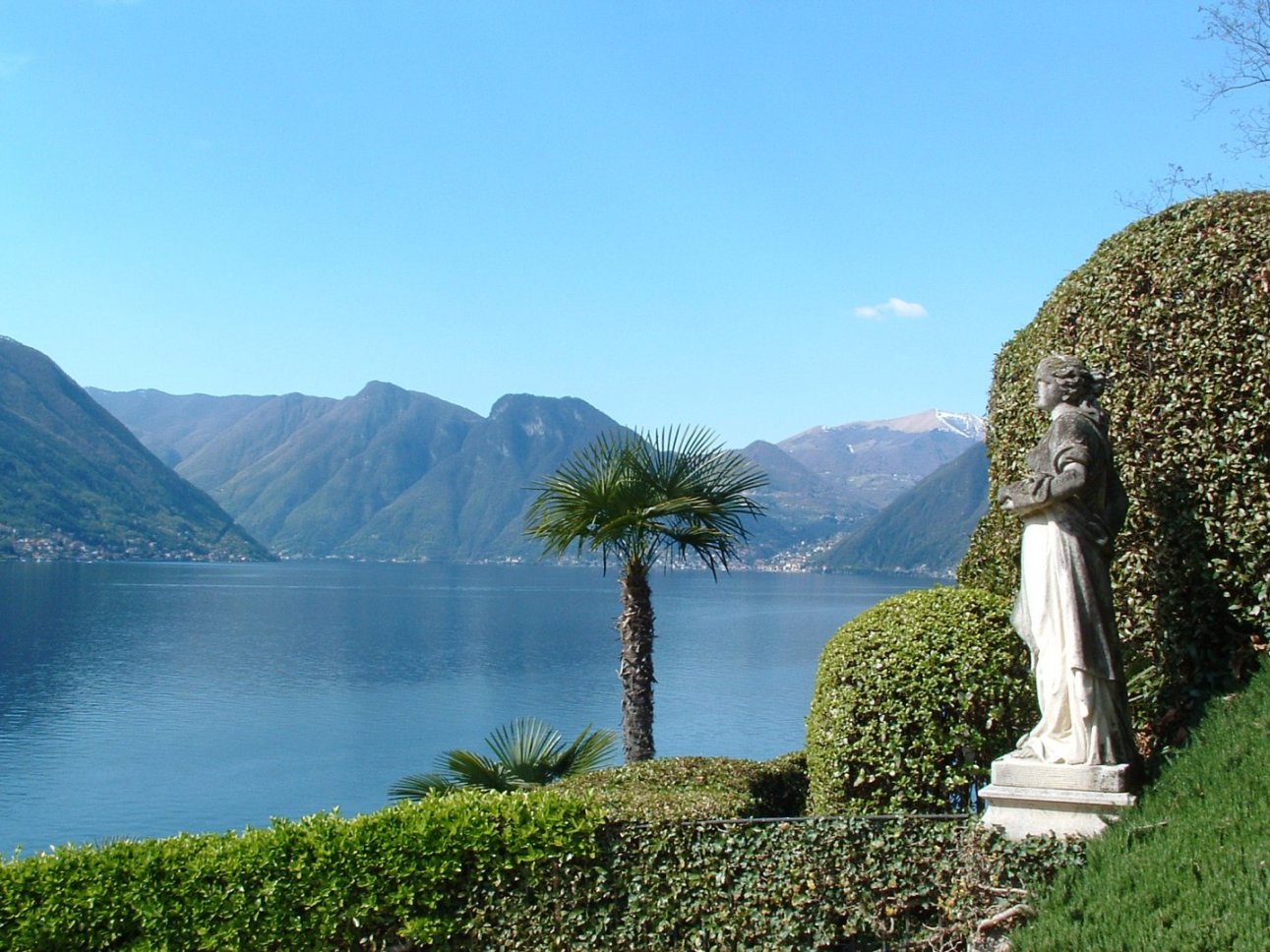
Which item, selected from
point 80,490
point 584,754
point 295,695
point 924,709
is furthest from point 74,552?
point 924,709

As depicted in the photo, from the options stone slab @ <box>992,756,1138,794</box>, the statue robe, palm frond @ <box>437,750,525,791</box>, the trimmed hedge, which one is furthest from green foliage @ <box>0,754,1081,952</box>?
palm frond @ <box>437,750,525,791</box>

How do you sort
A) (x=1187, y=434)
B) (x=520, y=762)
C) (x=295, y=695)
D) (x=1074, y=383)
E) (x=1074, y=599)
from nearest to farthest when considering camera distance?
(x=1074, y=599)
(x=1074, y=383)
(x=1187, y=434)
(x=520, y=762)
(x=295, y=695)

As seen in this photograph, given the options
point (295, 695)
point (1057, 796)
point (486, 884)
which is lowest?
point (295, 695)

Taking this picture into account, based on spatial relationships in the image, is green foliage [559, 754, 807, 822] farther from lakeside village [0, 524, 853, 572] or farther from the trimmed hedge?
lakeside village [0, 524, 853, 572]

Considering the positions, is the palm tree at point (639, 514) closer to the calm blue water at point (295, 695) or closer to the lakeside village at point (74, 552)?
the calm blue water at point (295, 695)

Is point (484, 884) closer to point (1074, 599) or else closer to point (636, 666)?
point (1074, 599)

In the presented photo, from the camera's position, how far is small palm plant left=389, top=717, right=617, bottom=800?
11.5m

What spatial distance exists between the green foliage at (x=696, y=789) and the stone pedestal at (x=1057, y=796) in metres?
1.87

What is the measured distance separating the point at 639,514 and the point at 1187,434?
699 cm

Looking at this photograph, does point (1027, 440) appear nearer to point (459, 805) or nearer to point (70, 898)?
point (459, 805)

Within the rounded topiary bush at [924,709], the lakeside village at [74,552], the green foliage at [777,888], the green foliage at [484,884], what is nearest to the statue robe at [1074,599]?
the green foliage at [777,888]

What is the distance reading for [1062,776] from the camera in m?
6.19

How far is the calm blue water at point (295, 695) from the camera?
Result: 1107 inches

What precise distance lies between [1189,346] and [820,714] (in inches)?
138
